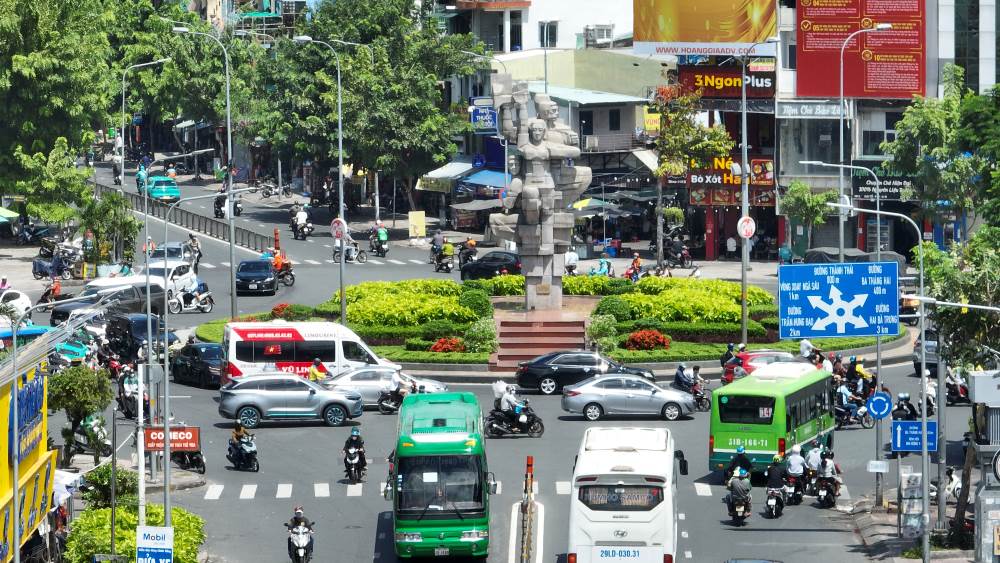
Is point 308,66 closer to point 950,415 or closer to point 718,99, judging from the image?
point 718,99

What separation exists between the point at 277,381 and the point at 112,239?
1084 inches

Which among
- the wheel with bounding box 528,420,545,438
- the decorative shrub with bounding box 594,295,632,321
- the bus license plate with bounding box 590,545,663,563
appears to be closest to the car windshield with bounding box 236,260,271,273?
the decorative shrub with bounding box 594,295,632,321

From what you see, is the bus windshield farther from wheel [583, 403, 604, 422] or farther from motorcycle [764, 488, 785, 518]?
wheel [583, 403, 604, 422]

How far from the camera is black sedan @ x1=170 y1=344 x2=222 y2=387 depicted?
55.5 meters

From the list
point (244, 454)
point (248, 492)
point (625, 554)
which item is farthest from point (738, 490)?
point (244, 454)

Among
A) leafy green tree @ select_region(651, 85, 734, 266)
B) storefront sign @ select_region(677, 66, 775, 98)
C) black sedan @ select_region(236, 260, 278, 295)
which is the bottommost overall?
black sedan @ select_region(236, 260, 278, 295)

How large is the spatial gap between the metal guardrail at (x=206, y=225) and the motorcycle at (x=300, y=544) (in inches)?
1907

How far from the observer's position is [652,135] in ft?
289

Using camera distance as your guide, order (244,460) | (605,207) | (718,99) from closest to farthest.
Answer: (244,460) → (718,99) → (605,207)

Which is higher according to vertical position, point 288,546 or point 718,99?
point 718,99

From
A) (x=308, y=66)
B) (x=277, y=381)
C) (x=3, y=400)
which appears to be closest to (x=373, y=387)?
(x=277, y=381)

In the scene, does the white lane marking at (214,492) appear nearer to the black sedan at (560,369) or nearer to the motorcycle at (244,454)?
the motorcycle at (244,454)

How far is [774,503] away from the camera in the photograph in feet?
132

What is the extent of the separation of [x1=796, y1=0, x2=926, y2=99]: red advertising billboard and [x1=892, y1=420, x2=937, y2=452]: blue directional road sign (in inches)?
1882
